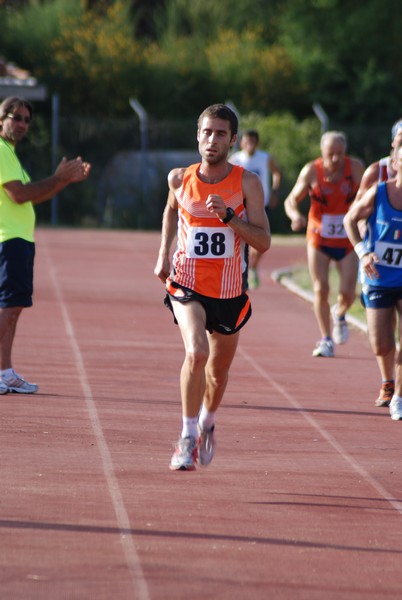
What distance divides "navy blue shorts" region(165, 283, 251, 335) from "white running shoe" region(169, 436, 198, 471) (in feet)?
2.06

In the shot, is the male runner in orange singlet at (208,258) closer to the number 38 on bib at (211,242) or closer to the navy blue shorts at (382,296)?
the number 38 on bib at (211,242)

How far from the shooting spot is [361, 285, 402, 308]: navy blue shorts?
9.32 meters

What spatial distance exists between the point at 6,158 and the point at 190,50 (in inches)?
1375

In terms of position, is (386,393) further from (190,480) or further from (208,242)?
(208,242)

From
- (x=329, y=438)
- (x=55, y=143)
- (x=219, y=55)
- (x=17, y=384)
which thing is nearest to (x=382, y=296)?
(x=329, y=438)

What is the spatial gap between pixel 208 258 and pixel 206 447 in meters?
1.03

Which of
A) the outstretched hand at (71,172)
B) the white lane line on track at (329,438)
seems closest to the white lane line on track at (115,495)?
the white lane line on track at (329,438)

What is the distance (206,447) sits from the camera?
741 centimetres

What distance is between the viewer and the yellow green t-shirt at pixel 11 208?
943 cm

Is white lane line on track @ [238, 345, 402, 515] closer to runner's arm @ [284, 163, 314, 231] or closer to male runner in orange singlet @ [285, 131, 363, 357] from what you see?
male runner in orange singlet @ [285, 131, 363, 357]

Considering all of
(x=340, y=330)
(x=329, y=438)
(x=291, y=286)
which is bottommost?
(x=291, y=286)

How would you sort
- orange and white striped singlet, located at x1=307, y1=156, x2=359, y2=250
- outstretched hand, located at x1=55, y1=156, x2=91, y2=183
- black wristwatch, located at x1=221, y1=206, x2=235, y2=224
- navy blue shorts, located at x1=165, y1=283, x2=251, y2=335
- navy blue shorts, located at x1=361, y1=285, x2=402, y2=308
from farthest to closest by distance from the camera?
orange and white striped singlet, located at x1=307, y1=156, x2=359, y2=250
navy blue shorts, located at x1=361, y1=285, x2=402, y2=308
outstretched hand, located at x1=55, y1=156, x2=91, y2=183
navy blue shorts, located at x1=165, y1=283, x2=251, y2=335
black wristwatch, located at x1=221, y1=206, x2=235, y2=224

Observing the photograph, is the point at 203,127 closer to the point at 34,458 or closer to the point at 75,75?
the point at 34,458

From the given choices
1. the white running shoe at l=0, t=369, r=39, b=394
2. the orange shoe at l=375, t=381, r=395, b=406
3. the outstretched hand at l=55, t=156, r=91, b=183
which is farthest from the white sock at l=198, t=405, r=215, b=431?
the orange shoe at l=375, t=381, r=395, b=406
